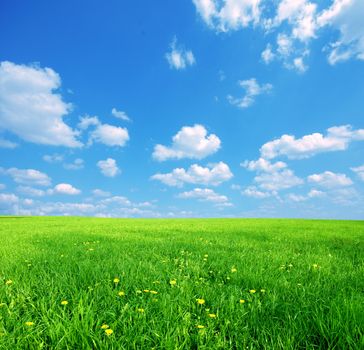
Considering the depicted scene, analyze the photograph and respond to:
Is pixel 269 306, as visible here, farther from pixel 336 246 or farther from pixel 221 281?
pixel 336 246

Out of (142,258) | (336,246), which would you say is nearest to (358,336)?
(142,258)

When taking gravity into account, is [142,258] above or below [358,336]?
above

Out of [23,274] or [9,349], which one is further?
[23,274]

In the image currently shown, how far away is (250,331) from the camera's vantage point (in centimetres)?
302

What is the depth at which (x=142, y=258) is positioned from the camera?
6.38 m

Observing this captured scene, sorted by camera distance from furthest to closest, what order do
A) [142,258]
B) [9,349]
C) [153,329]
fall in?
[142,258] → [153,329] → [9,349]

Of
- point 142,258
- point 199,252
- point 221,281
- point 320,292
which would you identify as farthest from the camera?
point 199,252

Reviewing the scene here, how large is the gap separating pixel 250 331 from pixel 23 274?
4243 mm

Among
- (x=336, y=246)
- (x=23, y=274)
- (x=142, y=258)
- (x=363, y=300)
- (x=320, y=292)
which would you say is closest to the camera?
(x=363, y=300)

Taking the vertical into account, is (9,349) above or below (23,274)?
below

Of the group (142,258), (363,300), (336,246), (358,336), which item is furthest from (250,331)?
(336,246)

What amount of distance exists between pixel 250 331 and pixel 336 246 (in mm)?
8009

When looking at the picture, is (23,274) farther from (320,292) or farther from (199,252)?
(320,292)

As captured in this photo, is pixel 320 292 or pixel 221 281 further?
pixel 221 281
